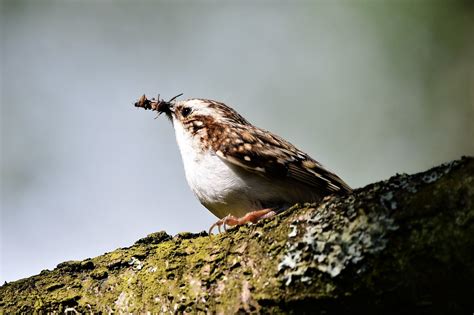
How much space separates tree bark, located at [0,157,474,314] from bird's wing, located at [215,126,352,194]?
3.20 ft

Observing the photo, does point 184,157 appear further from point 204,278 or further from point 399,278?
point 399,278

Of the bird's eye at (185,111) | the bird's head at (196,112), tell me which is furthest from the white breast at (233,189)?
the bird's eye at (185,111)

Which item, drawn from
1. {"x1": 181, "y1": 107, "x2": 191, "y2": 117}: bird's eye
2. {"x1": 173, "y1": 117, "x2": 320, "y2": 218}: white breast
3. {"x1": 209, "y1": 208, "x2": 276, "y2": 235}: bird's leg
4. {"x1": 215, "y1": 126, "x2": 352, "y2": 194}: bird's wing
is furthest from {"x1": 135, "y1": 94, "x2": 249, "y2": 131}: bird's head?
{"x1": 209, "y1": 208, "x2": 276, "y2": 235}: bird's leg

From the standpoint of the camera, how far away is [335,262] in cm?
176

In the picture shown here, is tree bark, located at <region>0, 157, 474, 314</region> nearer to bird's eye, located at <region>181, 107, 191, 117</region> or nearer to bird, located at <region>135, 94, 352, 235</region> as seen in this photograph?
bird, located at <region>135, 94, 352, 235</region>

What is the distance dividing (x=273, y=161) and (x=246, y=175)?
0.17 meters

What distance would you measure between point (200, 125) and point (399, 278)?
2315 mm

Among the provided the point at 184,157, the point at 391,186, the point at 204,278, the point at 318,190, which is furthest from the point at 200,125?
the point at 391,186

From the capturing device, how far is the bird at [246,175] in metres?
3.31

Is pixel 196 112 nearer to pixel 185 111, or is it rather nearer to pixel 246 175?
pixel 185 111

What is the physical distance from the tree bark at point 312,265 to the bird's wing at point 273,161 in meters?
0.98

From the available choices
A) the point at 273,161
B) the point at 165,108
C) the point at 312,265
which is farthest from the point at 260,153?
the point at 312,265

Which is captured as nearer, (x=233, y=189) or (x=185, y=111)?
(x=233, y=189)

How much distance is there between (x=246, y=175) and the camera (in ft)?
11.1
